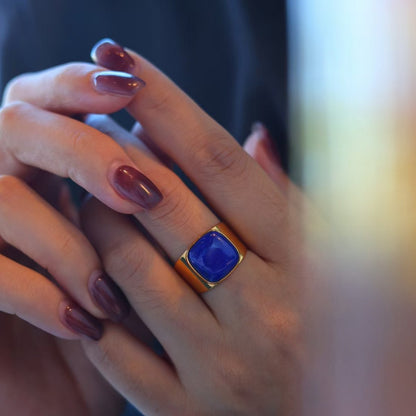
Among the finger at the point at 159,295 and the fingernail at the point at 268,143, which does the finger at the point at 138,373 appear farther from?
the fingernail at the point at 268,143

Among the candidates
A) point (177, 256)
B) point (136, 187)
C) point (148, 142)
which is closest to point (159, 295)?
point (177, 256)

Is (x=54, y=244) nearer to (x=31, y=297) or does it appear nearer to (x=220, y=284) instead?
(x=31, y=297)

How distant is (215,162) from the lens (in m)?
0.74

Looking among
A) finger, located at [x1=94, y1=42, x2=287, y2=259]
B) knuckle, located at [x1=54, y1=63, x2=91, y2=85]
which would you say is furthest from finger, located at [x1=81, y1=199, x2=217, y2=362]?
knuckle, located at [x1=54, y1=63, x2=91, y2=85]

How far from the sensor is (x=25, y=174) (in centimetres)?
81

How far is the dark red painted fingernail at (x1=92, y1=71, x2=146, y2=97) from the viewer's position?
714mm

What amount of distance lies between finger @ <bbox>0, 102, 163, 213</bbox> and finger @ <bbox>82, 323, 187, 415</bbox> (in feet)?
0.73

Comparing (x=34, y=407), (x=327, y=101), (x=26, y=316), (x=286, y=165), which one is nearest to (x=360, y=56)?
(x=327, y=101)

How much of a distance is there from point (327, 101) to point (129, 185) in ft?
1.14

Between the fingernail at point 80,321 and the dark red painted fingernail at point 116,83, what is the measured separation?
1.04 ft

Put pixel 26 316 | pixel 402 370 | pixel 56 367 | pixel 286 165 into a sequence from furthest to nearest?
pixel 286 165 < pixel 56 367 < pixel 26 316 < pixel 402 370

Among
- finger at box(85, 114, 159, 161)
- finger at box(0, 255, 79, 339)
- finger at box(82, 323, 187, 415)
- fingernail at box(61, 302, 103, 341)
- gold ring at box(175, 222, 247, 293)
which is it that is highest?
finger at box(85, 114, 159, 161)

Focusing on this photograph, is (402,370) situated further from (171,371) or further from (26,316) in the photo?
(26,316)

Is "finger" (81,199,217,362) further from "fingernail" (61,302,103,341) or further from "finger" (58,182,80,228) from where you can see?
"finger" (58,182,80,228)
